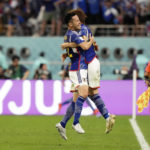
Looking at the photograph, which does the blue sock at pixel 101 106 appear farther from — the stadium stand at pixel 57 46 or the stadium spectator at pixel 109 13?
the stadium stand at pixel 57 46

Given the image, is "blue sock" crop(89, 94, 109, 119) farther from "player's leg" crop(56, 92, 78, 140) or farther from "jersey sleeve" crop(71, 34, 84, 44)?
"jersey sleeve" crop(71, 34, 84, 44)

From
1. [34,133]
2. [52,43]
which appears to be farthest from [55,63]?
[34,133]

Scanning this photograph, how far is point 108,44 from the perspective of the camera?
2592 centimetres

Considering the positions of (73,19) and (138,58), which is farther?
(138,58)

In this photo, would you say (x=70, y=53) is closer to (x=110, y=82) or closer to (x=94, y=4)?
(x=110, y=82)

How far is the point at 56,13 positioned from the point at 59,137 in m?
13.2

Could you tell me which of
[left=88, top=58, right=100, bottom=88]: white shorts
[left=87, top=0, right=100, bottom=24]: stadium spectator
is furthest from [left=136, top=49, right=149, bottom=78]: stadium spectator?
[left=88, top=58, right=100, bottom=88]: white shorts

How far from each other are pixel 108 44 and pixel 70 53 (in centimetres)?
1465

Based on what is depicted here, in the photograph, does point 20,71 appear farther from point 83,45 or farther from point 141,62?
point 83,45

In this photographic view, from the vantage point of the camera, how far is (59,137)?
473 inches

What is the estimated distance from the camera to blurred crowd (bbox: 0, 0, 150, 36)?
24.3 m

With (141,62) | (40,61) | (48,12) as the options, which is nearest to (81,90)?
(141,62)

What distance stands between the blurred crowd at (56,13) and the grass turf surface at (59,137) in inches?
368

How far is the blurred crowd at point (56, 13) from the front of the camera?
24.3 m
